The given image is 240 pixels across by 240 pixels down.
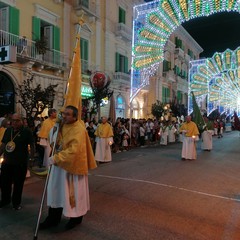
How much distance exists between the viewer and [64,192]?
4.62 meters

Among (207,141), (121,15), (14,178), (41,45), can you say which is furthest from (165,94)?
(14,178)

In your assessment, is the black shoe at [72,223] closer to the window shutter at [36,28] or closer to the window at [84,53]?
the window shutter at [36,28]

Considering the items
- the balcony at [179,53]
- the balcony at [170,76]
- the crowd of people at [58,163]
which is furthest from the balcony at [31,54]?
the balcony at [179,53]

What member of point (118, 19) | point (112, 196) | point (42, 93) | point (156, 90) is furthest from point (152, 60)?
point (156, 90)

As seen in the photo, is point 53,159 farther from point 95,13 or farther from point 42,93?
point 95,13

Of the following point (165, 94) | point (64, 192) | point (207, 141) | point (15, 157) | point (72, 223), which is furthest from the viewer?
point (165, 94)

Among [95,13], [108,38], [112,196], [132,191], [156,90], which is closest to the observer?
[112,196]

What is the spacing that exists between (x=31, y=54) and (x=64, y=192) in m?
13.3

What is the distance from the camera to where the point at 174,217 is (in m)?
5.48

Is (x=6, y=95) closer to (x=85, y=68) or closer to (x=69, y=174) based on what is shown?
(x=85, y=68)

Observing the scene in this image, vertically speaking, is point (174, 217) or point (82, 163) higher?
point (82, 163)

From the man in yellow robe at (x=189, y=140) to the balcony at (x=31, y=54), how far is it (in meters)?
8.19

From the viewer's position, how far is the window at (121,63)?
84.5 ft

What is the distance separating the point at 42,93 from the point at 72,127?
29.2 ft
